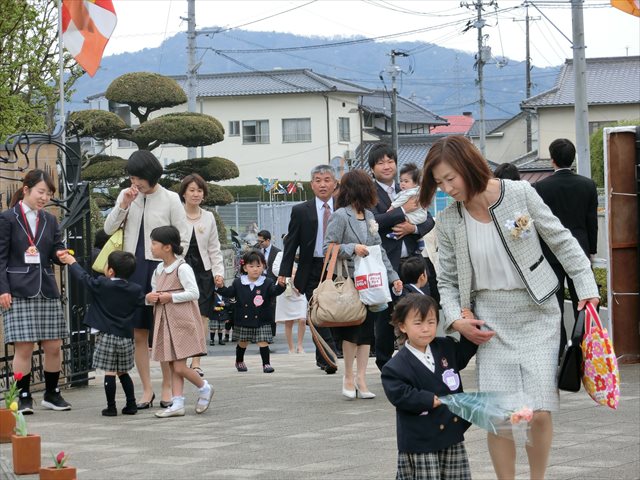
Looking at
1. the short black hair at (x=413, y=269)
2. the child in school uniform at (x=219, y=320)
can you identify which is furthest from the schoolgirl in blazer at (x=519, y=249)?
the child in school uniform at (x=219, y=320)

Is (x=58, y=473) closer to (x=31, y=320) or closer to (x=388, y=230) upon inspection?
(x=31, y=320)

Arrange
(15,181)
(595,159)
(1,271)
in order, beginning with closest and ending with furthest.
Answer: (1,271) < (15,181) < (595,159)

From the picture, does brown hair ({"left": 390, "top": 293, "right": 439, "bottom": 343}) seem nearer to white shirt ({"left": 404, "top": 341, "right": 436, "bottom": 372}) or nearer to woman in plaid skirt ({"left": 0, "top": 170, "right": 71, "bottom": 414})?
white shirt ({"left": 404, "top": 341, "right": 436, "bottom": 372})

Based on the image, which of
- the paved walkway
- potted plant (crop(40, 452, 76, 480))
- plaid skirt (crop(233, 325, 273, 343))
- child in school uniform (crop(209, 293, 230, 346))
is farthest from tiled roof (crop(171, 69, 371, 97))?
potted plant (crop(40, 452, 76, 480))

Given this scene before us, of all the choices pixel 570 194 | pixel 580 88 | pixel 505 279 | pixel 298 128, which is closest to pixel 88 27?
pixel 580 88

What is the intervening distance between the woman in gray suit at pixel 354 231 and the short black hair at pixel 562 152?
1.52 metres

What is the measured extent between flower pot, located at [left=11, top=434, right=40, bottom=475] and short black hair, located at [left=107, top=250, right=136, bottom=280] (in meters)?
2.52

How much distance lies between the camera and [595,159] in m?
40.2

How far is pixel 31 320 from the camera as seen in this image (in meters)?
8.98

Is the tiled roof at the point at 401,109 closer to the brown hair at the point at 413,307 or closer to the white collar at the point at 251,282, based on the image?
the white collar at the point at 251,282

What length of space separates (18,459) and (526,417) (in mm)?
3178

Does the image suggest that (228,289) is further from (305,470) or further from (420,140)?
(420,140)

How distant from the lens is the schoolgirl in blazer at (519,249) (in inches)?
202

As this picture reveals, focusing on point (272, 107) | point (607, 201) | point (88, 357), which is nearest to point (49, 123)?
point (88, 357)
